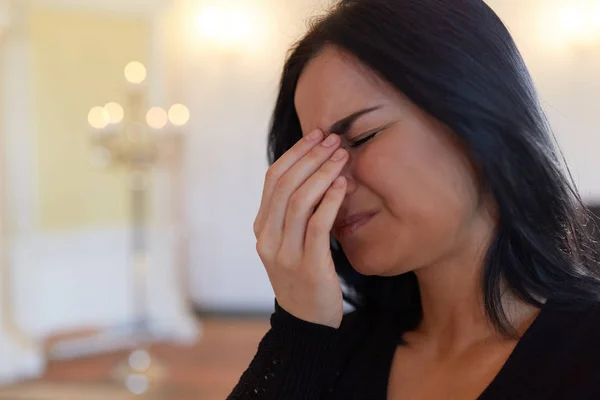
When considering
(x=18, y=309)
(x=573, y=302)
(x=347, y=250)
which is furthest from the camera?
(x=18, y=309)

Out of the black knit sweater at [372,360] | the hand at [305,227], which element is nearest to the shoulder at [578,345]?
the black knit sweater at [372,360]

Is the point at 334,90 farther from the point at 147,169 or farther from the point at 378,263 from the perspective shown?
the point at 147,169

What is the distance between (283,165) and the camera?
82 cm

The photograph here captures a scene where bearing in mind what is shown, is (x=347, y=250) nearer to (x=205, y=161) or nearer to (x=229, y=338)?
(x=229, y=338)

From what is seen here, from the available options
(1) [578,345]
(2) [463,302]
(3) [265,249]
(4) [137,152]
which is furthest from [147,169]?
(1) [578,345]

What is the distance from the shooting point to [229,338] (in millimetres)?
3633

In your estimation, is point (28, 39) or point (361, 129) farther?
point (28, 39)

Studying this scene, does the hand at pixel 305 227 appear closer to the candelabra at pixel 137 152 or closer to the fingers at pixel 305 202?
the fingers at pixel 305 202

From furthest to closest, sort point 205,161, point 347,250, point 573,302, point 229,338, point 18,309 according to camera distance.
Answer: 1. point 205,161
2. point 229,338
3. point 18,309
4. point 347,250
5. point 573,302

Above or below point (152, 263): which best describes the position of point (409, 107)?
above

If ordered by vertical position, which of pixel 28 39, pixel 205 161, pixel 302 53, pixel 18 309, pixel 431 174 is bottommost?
pixel 18 309

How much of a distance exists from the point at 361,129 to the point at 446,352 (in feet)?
1.06

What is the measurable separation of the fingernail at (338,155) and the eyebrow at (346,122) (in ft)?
0.08

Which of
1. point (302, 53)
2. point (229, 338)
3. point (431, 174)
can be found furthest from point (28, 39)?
point (431, 174)
